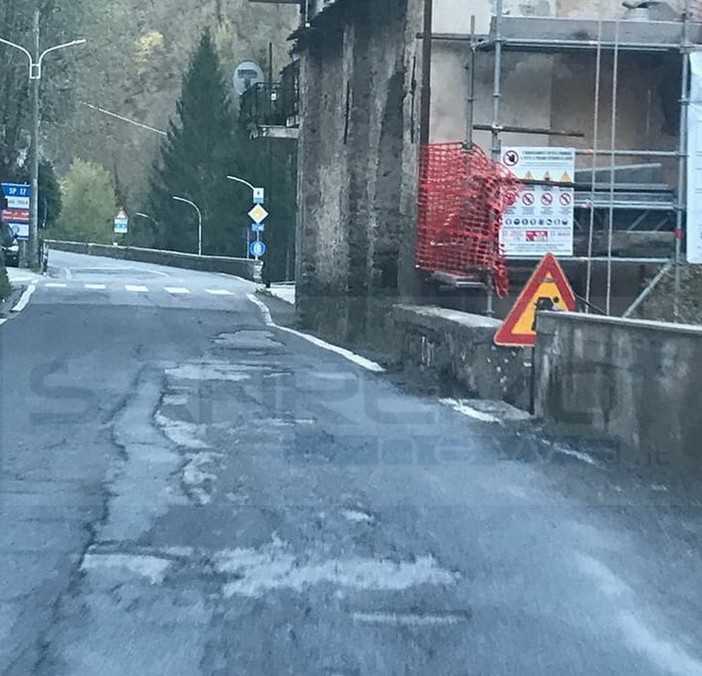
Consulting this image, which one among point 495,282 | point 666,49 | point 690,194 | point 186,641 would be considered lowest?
point 186,641

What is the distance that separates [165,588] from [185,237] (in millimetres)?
71659

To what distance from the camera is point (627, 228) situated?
17891 millimetres

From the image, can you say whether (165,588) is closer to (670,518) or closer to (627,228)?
(670,518)

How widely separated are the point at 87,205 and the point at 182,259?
1316 inches

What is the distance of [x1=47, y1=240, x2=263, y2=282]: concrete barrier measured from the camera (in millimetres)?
50909

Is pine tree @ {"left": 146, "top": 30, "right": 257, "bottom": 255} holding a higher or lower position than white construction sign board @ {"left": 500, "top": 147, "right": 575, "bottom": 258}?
higher

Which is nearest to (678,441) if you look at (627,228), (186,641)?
(186,641)

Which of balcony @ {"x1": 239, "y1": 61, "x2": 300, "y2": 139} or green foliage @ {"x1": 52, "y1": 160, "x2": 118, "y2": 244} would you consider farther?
green foliage @ {"x1": 52, "y1": 160, "x2": 118, "y2": 244}

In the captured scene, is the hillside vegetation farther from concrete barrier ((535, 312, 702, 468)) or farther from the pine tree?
concrete barrier ((535, 312, 702, 468))

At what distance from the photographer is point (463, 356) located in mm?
13984

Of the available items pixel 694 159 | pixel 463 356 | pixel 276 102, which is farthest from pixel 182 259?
pixel 463 356

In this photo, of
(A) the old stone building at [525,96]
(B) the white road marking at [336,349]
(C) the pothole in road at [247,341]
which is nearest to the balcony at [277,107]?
(B) the white road marking at [336,349]

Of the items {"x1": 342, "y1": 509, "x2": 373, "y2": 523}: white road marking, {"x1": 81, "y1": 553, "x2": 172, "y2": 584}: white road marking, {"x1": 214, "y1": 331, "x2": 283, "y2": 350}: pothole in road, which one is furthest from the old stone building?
{"x1": 81, "y1": 553, "x2": 172, "y2": 584}: white road marking

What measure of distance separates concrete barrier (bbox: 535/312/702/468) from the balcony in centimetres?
2254
